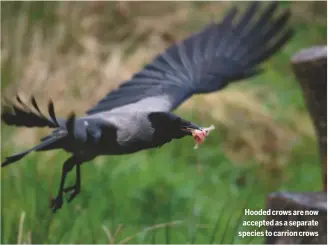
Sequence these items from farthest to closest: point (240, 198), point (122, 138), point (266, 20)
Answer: point (240, 198) → point (266, 20) → point (122, 138)

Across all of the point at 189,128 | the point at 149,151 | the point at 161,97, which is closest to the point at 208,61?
the point at 161,97

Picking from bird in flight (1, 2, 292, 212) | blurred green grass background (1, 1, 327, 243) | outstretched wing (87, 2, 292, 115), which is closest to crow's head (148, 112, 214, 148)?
bird in flight (1, 2, 292, 212)

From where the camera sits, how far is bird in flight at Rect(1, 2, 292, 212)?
628 mm

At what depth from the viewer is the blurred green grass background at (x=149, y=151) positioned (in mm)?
1565

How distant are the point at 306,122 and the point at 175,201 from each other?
89cm

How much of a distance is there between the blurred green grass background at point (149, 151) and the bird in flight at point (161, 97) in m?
0.49

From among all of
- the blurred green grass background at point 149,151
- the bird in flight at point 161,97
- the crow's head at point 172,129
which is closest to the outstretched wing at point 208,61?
the bird in flight at point 161,97

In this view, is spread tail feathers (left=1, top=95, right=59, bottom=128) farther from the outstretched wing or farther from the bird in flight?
the outstretched wing

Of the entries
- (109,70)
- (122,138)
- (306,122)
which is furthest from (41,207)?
(306,122)

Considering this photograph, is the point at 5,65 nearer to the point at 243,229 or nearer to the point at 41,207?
the point at 41,207

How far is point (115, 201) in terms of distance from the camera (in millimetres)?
1561

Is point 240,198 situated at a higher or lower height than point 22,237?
lower

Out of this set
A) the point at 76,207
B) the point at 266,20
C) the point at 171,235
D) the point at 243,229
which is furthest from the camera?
the point at 76,207

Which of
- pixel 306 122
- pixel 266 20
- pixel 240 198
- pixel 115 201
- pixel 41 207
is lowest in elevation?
pixel 306 122
